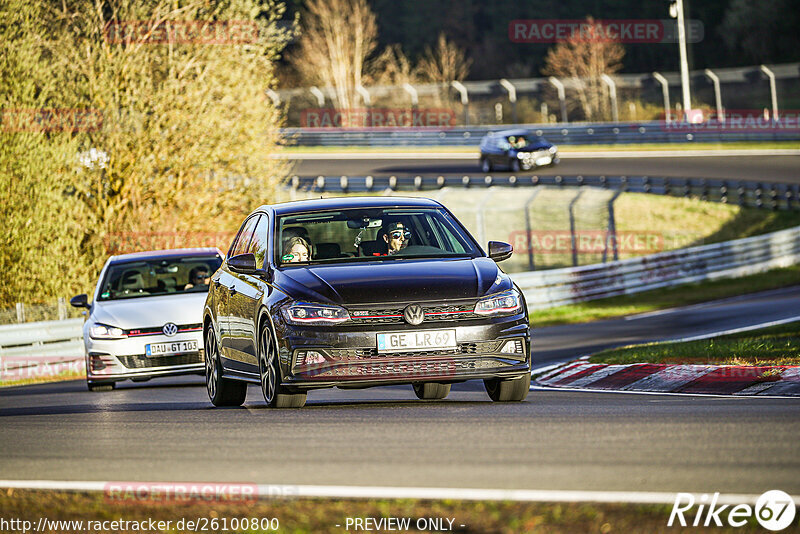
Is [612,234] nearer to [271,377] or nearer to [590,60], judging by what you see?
[271,377]

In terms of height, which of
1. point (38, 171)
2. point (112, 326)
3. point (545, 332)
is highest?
point (38, 171)

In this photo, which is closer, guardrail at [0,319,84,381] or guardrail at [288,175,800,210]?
guardrail at [0,319,84,381]

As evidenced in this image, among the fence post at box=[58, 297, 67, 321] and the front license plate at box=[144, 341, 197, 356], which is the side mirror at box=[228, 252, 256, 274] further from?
the fence post at box=[58, 297, 67, 321]

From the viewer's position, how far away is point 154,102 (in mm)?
29547

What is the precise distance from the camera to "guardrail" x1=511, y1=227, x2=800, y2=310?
99.7 ft

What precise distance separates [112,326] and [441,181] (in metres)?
33.6

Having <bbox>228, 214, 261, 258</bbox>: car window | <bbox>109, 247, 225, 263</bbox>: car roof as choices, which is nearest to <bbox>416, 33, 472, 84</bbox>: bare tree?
<bbox>109, 247, 225, 263</bbox>: car roof

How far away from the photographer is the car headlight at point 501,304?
9.56 metres

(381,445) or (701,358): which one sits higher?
(381,445)

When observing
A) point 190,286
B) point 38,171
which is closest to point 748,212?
point 38,171

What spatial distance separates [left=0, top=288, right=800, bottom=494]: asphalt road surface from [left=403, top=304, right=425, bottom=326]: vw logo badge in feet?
2.12

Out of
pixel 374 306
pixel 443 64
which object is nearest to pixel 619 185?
pixel 374 306

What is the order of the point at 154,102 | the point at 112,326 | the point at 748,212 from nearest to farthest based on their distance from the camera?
the point at 112,326
the point at 154,102
the point at 748,212

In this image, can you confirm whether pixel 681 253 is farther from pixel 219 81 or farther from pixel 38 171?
pixel 38 171
